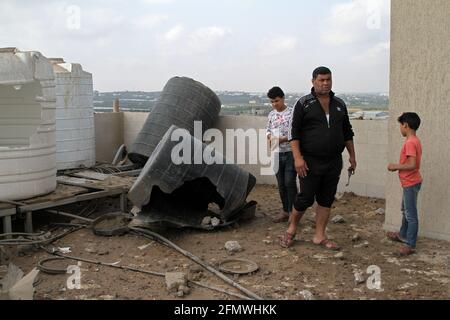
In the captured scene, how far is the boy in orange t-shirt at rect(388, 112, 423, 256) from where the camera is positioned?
4.83 m

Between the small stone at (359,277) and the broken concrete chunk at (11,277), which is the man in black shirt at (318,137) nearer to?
the small stone at (359,277)

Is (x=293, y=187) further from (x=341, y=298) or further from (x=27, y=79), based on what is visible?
(x=27, y=79)

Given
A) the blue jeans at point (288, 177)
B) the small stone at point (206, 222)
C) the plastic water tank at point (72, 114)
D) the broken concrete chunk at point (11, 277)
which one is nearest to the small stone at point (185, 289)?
the broken concrete chunk at point (11, 277)

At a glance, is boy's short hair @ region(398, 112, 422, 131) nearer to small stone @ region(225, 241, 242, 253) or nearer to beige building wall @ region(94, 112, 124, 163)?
small stone @ region(225, 241, 242, 253)

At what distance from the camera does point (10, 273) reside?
4.52 metres

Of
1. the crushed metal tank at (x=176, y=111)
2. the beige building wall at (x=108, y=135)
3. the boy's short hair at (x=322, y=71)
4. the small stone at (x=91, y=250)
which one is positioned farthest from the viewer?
the beige building wall at (x=108, y=135)

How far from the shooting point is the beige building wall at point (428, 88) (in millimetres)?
5141

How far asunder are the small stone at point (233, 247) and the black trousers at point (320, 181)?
741 millimetres

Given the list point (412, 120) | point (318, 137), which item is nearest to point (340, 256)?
point (318, 137)

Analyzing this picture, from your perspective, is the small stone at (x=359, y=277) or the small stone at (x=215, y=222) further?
the small stone at (x=215, y=222)

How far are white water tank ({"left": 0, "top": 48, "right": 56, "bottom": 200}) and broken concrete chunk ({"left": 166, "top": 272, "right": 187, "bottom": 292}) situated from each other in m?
2.87

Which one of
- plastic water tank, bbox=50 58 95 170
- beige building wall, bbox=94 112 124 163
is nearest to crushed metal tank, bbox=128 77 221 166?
plastic water tank, bbox=50 58 95 170

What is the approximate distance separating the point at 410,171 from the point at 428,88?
1.00 metres
